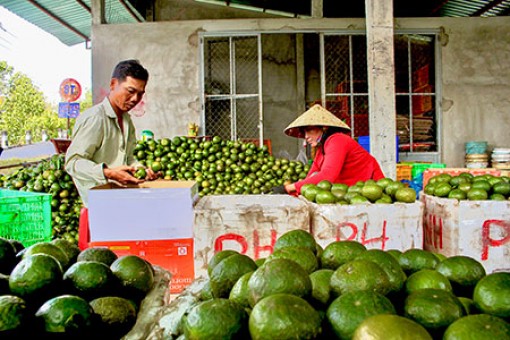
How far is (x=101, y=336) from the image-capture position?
1274mm

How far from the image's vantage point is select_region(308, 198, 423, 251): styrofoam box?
2662mm

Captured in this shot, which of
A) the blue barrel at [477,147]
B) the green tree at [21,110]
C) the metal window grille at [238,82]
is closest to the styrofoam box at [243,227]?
the blue barrel at [477,147]

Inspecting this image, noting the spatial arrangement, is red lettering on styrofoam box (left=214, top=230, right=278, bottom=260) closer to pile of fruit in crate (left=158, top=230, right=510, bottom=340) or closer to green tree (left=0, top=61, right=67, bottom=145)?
pile of fruit in crate (left=158, top=230, right=510, bottom=340)

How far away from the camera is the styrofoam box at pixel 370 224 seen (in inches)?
105

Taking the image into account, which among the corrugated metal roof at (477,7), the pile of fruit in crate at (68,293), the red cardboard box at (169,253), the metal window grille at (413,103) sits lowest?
the red cardboard box at (169,253)

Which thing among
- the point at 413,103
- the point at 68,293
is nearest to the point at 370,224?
the point at 68,293

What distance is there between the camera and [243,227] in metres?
2.60

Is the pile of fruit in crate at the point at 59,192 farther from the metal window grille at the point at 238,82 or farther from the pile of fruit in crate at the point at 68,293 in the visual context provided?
the metal window grille at the point at 238,82

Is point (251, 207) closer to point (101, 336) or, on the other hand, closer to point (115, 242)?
point (115, 242)

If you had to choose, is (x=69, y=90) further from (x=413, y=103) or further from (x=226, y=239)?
(x=226, y=239)

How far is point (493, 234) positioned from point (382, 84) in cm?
262

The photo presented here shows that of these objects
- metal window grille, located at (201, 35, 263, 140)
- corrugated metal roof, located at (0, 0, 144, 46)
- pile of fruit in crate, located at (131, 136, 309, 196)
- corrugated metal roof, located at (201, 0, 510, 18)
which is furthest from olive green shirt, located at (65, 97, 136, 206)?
corrugated metal roof, located at (201, 0, 510, 18)

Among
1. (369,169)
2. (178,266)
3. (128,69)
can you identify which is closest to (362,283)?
(178,266)

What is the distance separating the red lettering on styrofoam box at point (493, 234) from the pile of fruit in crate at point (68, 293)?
7.44 ft
